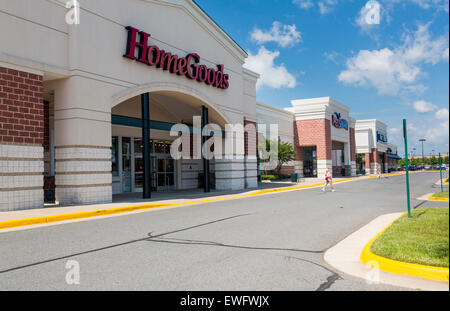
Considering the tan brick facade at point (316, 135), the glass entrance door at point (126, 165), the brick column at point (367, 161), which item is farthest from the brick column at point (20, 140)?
the brick column at point (367, 161)

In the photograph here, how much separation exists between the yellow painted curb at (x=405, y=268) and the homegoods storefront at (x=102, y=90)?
11.1 metres

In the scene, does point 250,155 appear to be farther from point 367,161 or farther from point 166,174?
point 367,161

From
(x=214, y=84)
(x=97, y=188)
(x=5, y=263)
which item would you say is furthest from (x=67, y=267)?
(x=214, y=84)

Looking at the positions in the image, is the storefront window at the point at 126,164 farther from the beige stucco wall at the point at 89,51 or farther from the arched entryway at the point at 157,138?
the beige stucco wall at the point at 89,51

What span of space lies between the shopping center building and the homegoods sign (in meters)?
0.05

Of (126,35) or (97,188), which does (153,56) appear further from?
(97,188)

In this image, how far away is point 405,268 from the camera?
4938mm

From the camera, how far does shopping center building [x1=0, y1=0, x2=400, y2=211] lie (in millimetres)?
12211

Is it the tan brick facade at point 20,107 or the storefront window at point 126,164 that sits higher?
the tan brick facade at point 20,107

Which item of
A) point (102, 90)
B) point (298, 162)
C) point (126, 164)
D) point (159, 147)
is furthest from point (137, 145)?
point (298, 162)

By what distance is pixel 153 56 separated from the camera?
57.5ft

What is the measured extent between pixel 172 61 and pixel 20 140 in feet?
28.6

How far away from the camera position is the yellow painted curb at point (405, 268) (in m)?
4.62
